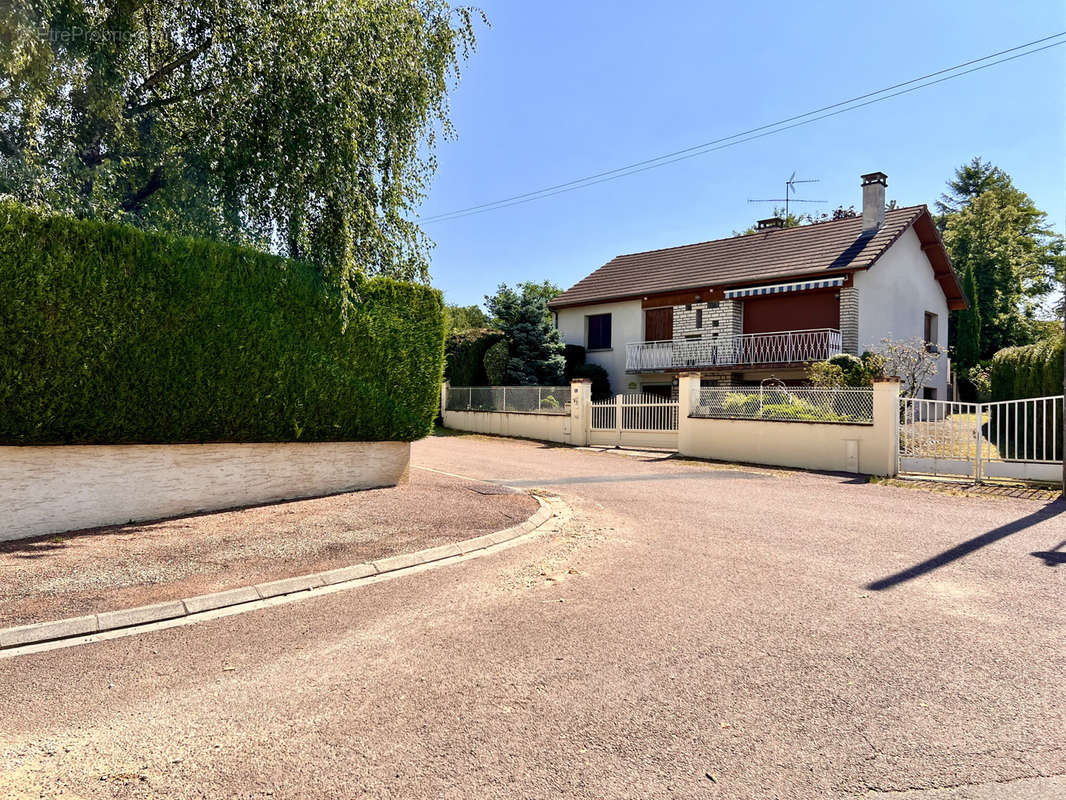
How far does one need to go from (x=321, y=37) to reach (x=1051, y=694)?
9529mm

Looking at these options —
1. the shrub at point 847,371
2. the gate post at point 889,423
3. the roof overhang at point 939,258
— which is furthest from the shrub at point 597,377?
the gate post at point 889,423

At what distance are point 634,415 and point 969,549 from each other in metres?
12.0

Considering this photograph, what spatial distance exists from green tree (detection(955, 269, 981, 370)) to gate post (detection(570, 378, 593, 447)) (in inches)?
921

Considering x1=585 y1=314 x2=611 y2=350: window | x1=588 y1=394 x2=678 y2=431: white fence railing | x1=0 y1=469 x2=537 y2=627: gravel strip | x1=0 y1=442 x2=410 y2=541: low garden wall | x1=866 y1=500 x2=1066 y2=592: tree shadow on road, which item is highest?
x1=585 y1=314 x2=611 y2=350: window

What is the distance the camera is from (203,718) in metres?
3.15

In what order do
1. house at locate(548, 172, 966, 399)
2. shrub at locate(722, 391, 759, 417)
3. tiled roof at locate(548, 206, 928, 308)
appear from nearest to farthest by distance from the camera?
shrub at locate(722, 391, 759, 417) < house at locate(548, 172, 966, 399) < tiled roof at locate(548, 206, 928, 308)

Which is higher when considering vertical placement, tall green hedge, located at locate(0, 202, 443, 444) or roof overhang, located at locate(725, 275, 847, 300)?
roof overhang, located at locate(725, 275, 847, 300)

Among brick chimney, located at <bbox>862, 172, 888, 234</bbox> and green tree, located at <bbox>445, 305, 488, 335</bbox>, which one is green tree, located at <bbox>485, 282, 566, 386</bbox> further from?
green tree, located at <bbox>445, 305, 488, 335</bbox>

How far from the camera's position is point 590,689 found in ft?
11.3

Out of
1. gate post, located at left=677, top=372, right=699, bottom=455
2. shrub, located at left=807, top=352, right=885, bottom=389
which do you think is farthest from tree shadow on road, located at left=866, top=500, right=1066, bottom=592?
gate post, located at left=677, top=372, right=699, bottom=455

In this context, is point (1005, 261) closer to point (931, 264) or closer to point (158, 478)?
point (931, 264)

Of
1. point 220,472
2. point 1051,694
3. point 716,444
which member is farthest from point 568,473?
point 1051,694

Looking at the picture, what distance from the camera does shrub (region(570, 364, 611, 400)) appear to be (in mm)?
25953

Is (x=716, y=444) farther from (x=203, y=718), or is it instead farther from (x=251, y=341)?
(x=203, y=718)
